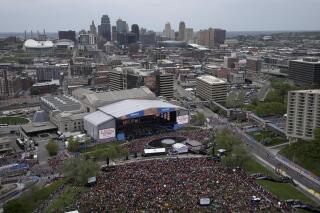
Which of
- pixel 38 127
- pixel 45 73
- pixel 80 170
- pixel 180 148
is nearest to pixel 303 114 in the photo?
pixel 180 148

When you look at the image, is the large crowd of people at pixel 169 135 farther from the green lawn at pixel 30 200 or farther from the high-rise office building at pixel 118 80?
the high-rise office building at pixel 118 80

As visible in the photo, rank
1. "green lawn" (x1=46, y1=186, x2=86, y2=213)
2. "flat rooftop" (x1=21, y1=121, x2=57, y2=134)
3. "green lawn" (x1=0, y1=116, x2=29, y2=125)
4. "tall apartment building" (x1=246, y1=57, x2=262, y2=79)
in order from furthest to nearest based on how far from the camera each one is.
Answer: "tall apartment building" (x1=246, y1=57, x2=262, y2=79) < "green lawn" (x1=0, y1=116, x2=29, y2=125) < "flat rooftop" (x1=21, y1=121, x2=57, y2=134) < "green lawn" (x1=46, y1=186, x2=86, y2=213)

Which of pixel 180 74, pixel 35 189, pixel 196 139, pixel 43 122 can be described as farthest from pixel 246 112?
pixel 180 74

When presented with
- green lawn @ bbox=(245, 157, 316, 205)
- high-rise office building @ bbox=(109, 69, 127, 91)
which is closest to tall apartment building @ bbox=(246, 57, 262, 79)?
high-rise office building @ bbox=(109, 69, 127, 91)

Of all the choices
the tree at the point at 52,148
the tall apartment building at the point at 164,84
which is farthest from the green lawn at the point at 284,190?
the tall apartment building at the point at 164,84

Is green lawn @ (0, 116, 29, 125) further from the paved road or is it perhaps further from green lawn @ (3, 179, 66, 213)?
the paved road

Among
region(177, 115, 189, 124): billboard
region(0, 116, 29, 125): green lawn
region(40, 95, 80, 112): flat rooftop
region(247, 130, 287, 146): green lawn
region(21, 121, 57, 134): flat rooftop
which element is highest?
region(40, 95, 80, 112): flat rooftop
